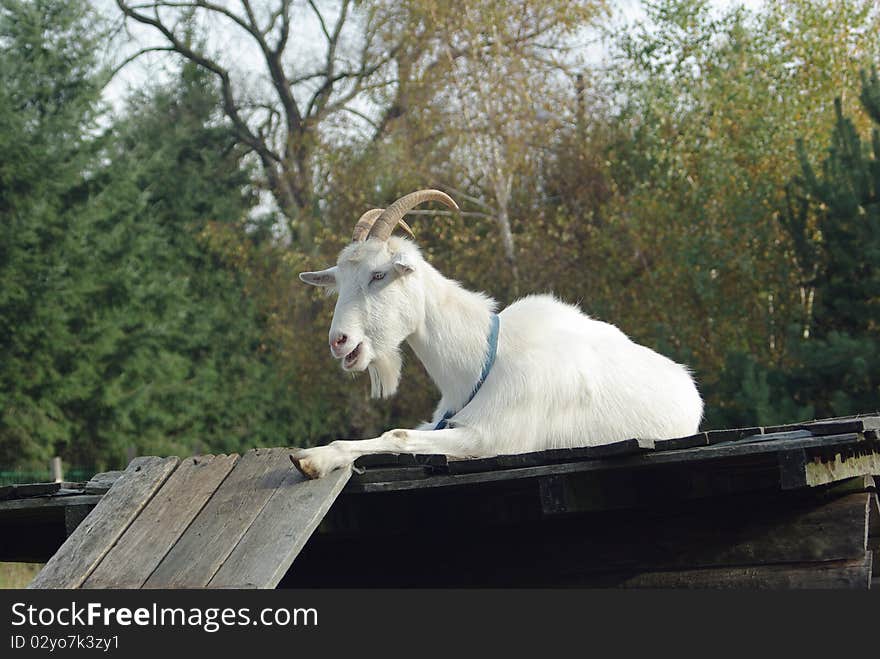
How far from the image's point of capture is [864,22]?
17656mm

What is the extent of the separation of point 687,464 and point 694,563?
573 mm

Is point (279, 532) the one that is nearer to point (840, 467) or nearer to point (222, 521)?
point (222, 521)

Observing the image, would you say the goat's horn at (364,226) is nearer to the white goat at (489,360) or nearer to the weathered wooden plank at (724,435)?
the white goat at (489,360)

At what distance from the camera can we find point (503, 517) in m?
5.12

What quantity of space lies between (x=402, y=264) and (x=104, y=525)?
169cm

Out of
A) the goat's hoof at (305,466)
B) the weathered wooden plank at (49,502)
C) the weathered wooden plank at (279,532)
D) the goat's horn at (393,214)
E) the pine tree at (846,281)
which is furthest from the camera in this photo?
the pine tree at (846,281)

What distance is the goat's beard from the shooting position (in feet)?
17.6

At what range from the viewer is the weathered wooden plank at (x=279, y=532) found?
156 inches

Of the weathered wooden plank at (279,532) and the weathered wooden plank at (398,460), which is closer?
the weathered wooden plank at (279,532)

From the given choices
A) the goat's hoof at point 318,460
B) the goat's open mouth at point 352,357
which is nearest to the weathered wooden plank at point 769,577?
the goat's hoof at point 318,460

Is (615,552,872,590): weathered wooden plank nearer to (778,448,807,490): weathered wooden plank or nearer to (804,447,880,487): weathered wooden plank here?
(804,447,880,487): weathered wooden plank

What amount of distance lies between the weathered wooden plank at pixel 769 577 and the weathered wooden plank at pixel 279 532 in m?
1.44

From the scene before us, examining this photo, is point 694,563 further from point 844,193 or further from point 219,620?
point 844,193

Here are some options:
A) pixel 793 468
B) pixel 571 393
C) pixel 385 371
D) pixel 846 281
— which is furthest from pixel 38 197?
pixel 793 468
